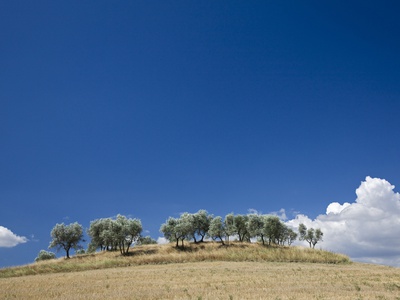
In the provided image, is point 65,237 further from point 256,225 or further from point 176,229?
point 256,225

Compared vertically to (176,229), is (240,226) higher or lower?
lower

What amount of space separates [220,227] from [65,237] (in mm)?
51968

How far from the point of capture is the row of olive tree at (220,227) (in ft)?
342

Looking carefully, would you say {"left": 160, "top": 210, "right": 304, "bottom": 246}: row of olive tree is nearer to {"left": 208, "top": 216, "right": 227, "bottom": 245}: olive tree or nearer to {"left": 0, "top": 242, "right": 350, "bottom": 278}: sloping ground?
{"left": 208, "top": 216, "right": 227, "bottom": 245}: olive tree

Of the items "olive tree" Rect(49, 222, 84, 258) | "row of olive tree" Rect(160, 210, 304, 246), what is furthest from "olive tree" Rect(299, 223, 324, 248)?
"olive tree" Rect(49, 222, 84, 258)

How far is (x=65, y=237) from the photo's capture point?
9850 centimetres

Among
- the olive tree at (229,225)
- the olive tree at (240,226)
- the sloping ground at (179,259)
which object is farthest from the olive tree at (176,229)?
the sloping ground at (179,259)

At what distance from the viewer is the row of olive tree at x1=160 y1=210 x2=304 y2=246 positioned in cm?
10424

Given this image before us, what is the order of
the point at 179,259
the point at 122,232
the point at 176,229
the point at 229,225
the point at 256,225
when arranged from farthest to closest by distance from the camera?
the point at 229,225 < the point at 256,225 < the point at 176,229 < the point at 122,232 < the point at 179,259

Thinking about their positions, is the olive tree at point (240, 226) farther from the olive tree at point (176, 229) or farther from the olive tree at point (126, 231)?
the olive tree at point (126, 231)

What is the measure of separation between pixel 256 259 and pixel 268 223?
38882 mm

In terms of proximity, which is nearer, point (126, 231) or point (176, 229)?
point (126, 231)

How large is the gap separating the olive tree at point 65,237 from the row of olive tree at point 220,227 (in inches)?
1115

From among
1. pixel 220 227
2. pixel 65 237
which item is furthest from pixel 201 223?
pixel 65 237
